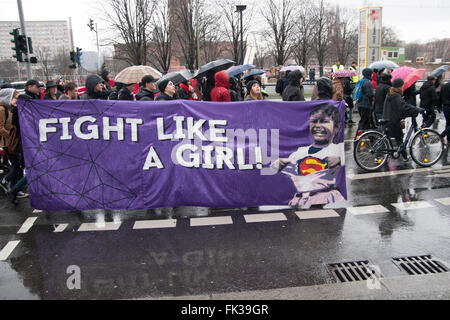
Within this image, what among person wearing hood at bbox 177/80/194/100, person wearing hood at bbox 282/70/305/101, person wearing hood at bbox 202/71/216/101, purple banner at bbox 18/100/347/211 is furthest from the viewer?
person wearing hood at bbox 177/80/194/100

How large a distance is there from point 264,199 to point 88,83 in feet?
11.6

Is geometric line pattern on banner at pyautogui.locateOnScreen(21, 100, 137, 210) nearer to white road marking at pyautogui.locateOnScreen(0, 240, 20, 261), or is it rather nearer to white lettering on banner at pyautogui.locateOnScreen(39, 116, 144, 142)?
white lettering on banner at pyautogui.locateOnScreen(39, 116, 144, 142)

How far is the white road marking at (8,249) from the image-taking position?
14.3 ft

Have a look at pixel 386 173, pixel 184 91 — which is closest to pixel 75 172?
pixel 184 91

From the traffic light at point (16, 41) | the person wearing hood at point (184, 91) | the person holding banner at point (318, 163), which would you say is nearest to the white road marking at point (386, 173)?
the person holding banner at point (318, 163)

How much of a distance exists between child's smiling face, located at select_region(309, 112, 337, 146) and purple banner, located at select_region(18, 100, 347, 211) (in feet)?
0.05

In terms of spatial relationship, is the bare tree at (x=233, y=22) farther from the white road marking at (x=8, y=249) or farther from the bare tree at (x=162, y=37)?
the white road marking at (x=8, y=249)

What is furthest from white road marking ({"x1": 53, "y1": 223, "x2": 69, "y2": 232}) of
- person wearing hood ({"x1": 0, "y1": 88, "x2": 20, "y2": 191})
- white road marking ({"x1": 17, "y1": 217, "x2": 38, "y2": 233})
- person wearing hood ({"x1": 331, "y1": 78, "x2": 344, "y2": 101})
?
person wearing hood ({"x1": 331, "y1": 78, "x2": 344, "y2": 101})

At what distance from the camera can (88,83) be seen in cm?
633

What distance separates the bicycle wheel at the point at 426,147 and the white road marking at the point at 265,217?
372cm

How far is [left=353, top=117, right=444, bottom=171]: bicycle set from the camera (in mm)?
7328

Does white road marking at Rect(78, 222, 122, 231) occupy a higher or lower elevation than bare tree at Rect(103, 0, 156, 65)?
lower
